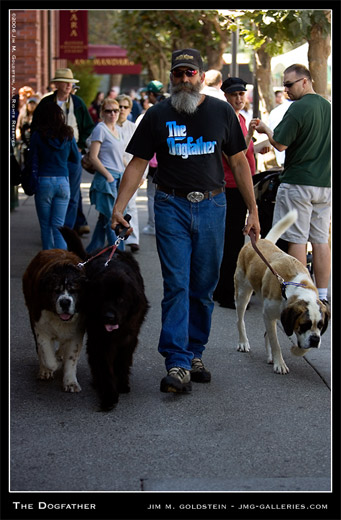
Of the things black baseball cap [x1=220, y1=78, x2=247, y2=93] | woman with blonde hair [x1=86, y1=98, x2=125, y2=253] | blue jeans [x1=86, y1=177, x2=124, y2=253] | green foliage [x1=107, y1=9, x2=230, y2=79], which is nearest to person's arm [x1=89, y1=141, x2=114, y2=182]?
woman with blonde hair [x1=86, y1=98, x2=125, y2=253]

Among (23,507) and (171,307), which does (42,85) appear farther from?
(23,507)

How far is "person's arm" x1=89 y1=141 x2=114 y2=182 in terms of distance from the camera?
10219mm

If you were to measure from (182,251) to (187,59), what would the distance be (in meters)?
1.29

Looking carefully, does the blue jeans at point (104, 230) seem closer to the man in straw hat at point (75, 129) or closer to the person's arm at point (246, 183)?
the man in straw hat at point (75, 129)

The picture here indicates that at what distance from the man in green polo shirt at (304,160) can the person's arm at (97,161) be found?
112 inches

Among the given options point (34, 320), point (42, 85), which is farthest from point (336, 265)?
point (42, 85)

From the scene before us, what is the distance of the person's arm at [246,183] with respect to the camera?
6.05 meters

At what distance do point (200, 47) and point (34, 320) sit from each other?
2219 centimetres

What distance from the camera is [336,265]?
4.79m

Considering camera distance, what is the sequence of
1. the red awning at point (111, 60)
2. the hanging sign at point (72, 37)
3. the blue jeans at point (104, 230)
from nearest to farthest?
the blue jeans at point (104, 230) < the hanging sign at point (72, 37) < the red awning at point (111, 60)

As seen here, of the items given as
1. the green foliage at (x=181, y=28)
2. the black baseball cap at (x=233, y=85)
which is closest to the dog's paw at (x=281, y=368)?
the black baseball cap at (x=233, y=85)

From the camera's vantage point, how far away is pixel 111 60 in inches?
Result: 2087

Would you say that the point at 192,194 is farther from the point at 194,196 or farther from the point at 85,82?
the point at 85,82

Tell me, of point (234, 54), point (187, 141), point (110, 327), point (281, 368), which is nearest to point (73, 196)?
point (281, 368)
